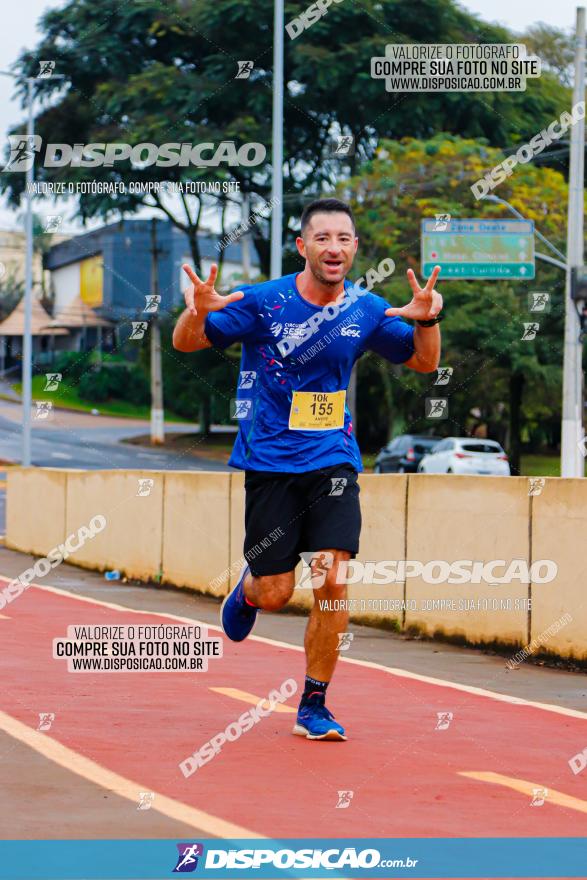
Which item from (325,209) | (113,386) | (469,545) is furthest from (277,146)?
(113,386)

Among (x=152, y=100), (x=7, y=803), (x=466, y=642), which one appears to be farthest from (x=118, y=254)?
(x=7, y=803)

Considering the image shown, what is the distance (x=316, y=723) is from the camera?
6672 millimetres

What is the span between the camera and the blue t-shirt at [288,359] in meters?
6.76

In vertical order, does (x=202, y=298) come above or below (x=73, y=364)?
below

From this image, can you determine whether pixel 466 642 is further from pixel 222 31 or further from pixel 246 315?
pixel 222 31

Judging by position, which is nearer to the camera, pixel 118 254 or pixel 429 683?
pixel 429 683

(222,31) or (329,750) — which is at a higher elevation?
(222,31)

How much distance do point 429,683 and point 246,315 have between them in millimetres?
2775

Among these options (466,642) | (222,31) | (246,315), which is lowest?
(466,642)

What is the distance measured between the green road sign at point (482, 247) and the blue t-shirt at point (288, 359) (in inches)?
950

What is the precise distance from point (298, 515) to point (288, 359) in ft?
2.01

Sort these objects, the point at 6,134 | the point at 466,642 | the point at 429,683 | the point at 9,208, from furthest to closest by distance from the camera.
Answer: the point at 6,134, the point at 9,208, the point at 466,642, the point at 429,683

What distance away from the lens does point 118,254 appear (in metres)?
82.4

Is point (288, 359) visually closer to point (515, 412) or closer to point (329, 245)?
point (329, 245)
